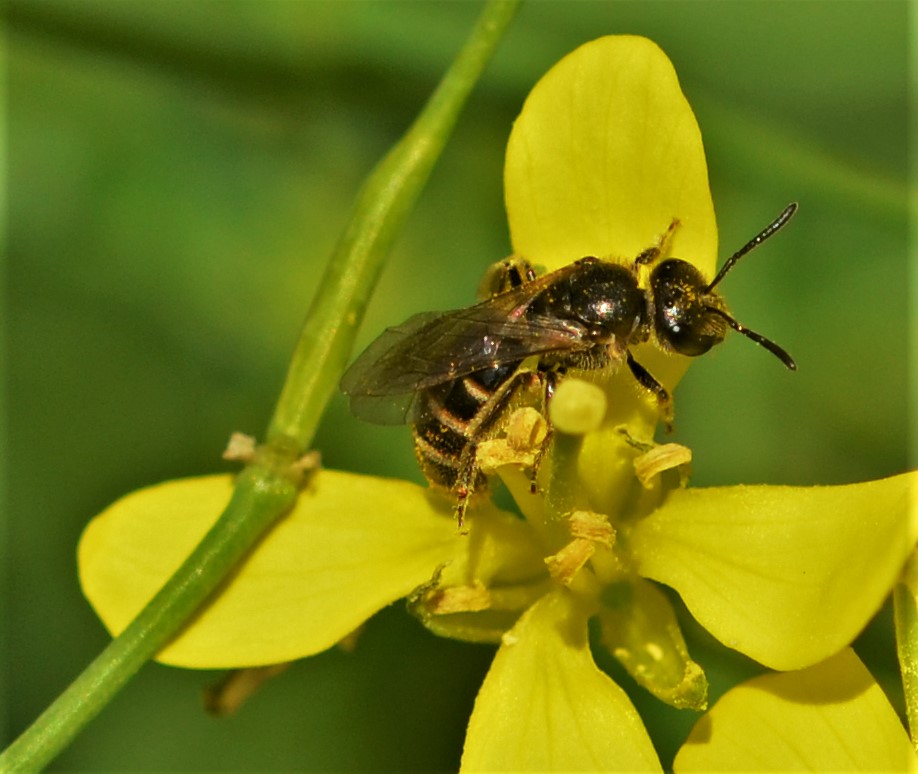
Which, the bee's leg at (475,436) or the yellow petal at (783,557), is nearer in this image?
the yellow petal at (783,557)

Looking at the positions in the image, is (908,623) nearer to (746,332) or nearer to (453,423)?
(746,332)

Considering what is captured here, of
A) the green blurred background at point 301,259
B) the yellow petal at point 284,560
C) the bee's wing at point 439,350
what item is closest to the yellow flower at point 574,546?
the yellow petal at point 284,560

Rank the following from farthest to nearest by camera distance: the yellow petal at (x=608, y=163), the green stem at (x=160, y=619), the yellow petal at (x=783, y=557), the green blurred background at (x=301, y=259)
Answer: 1. the green blurred background at (x=301, y=259)
2. the yellow petal at (x=608, y=163)
3. the green stem at (x=160, y=619)
4. the yellow petal at (x=783, y=557)

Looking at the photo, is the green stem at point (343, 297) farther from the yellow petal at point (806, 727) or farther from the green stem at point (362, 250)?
the yellow petal at point (806, 727)

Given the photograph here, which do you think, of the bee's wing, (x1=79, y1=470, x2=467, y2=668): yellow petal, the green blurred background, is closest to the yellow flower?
(x1=79, y1=470, x2=467, y2=668): yellow petal

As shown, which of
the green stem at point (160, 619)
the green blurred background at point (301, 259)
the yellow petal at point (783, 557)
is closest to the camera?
the yellow petal at point (783, 557)

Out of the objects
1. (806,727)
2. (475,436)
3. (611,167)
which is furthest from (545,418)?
(806,727)

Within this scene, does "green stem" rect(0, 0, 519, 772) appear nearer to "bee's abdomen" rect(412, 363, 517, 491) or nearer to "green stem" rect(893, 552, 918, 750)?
"bee's abdomen" rect(412, 363, 517, 491)
